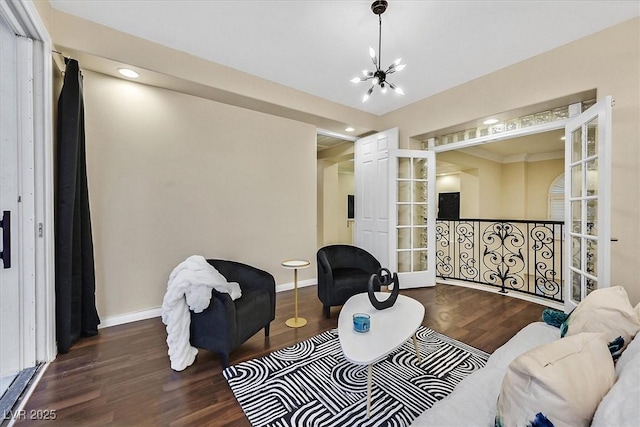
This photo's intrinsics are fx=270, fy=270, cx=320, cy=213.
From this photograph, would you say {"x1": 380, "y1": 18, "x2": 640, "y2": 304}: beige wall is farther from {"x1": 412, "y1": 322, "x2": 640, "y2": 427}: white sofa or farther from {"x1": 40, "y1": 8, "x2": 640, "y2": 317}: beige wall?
{"x1": 412, "y1": 322, "x2": 640, "y2": 427}: white sofa

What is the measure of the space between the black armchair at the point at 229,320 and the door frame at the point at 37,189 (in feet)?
3.64

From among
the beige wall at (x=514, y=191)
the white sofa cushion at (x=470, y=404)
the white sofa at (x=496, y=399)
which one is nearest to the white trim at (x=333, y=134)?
the white sofa at (x=496, y=399)

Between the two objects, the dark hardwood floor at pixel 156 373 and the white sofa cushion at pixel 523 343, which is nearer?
the white sofa cushion at pixel 523 343

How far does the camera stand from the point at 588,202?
101 inches

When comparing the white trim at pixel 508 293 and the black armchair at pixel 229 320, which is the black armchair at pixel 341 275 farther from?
the white trim at pixel 508 293

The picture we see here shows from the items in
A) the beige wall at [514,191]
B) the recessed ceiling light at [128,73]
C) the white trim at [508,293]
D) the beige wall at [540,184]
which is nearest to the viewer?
the recessed ceiling light at [128,73]

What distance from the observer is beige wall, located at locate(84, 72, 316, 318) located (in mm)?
2777

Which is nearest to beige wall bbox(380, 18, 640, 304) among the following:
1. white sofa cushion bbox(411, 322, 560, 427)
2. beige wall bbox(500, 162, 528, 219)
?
white sofa cushion bbox(411, 322, 560, 427)

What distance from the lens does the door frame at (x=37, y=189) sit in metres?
1.97

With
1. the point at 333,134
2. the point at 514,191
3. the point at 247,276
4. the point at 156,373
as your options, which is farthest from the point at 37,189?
the point at 514,191

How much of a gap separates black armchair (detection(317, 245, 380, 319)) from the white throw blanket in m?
1.24

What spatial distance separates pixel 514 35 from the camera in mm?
2584

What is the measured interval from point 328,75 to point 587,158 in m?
2.77

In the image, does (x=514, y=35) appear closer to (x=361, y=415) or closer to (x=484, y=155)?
(x=361, y=415)
